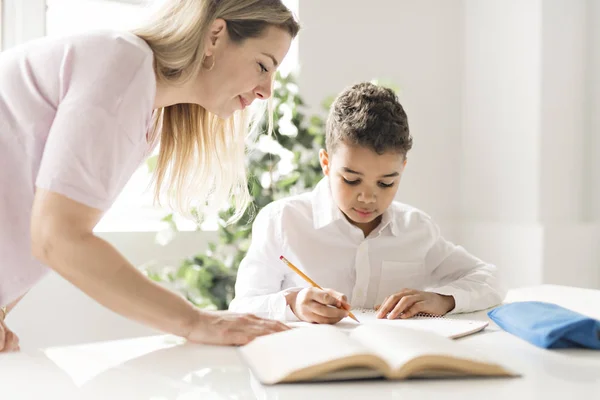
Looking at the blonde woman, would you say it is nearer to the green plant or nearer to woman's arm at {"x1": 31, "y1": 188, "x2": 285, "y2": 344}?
woman's arm at {"x1": 31, "y1": 188, "x2": 285, "y2": 344}

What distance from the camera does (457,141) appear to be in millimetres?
3482

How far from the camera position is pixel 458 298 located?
1.36m

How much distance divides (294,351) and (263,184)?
1.59 m

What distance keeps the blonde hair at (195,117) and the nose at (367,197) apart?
0.27 meters

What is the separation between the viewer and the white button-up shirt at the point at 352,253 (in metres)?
1.50

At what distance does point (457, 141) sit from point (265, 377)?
292cm

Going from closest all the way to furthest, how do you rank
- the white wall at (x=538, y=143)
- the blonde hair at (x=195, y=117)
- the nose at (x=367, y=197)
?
the blonde hair at (x=195, y=117) < the nose at (x=367, y=197) < the white wall at (x=538, y=143)

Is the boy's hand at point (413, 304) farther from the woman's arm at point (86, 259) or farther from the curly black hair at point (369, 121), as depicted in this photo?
the woman's arm at point (86, 259)

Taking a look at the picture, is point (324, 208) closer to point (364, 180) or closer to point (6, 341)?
point (364, 180)

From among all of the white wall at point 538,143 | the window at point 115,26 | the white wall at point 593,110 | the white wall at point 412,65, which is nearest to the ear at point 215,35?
the window at point 115,26

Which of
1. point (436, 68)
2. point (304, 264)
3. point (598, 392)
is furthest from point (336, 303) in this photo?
point (436, 68)

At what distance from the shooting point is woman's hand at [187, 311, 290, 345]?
0.93m

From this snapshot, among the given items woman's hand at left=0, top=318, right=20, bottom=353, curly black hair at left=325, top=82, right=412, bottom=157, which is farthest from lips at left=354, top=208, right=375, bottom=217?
woman's hand at left=0, top=318, right=20, bottom=353

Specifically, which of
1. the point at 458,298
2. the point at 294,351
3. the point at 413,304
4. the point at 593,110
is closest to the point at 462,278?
the point at 458,298
